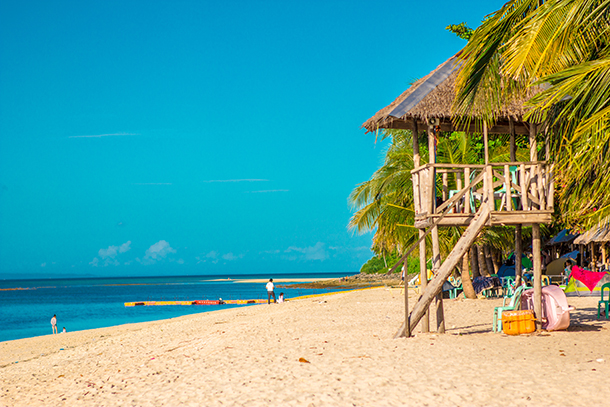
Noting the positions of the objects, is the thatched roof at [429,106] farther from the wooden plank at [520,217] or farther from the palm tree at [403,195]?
the palm tree at [403,195]

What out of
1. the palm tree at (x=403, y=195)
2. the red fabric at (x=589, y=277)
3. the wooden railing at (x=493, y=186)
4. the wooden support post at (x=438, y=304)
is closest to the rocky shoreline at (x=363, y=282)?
the palm tree at (x=403, y=195)

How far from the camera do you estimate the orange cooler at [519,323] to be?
941 centimetres

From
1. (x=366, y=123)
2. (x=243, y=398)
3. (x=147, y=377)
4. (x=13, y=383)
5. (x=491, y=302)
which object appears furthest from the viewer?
(x=491, y=302)

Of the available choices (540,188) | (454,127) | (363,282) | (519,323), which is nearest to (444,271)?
(519,323)

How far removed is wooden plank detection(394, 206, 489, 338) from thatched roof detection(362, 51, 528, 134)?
6.32 ft

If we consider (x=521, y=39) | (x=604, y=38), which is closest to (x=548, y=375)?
(x=521, y=39)

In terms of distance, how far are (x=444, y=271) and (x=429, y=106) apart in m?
3.07

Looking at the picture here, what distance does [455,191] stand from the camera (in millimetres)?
10188

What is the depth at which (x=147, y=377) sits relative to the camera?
750cm

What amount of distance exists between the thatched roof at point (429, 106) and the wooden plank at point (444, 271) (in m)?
1.93

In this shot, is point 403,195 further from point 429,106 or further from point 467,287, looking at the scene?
point 429,106

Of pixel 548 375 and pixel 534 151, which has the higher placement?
pixel 534 151

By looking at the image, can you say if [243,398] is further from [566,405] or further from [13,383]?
[13,383]

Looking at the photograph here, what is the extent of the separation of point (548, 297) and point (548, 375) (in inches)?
159
